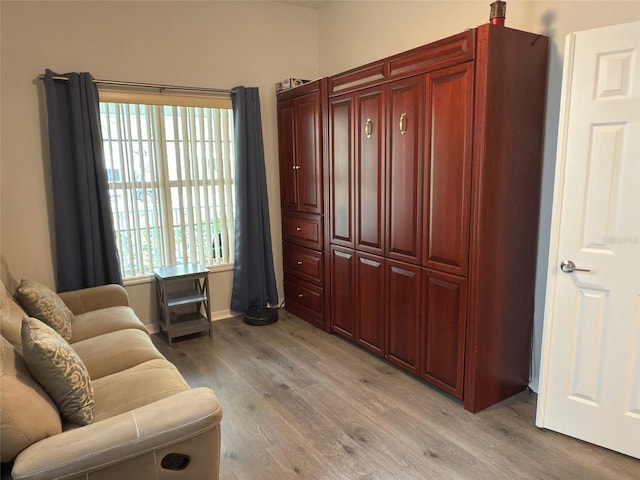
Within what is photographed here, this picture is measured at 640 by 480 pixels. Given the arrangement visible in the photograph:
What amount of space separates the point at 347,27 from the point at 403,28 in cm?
74

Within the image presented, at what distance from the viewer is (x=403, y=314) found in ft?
9.43

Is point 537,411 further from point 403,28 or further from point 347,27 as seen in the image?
point 347,27

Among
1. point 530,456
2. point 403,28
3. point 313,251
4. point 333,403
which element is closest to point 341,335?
point 313,251

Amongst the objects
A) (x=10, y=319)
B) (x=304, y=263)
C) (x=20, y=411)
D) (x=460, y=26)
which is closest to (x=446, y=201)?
(x=460, y=26)

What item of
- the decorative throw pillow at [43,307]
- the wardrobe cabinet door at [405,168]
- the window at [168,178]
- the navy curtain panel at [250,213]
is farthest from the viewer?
the navy curtain panel at [250,213]

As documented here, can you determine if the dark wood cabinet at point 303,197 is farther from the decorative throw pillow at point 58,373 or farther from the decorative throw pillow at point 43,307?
the decorative throw pillow at point 58,373

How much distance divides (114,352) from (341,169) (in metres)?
1.94

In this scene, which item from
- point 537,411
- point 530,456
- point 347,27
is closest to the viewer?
point 530,456

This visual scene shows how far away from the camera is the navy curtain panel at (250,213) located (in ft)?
12.6

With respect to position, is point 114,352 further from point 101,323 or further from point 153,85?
point 153,85

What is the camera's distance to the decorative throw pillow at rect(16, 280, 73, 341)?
2449 millimetres

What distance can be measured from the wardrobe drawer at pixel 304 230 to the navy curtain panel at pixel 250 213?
0.19m

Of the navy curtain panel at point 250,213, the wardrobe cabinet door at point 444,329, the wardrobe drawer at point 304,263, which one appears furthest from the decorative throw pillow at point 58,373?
the navy curtain panel at point 250,213

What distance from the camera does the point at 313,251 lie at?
3766 mm
